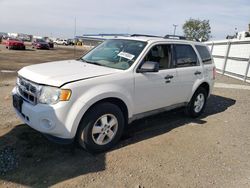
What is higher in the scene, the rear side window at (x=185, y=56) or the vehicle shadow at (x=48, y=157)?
the rear side window at (x=185, y=56)

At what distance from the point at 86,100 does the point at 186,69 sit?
2.67 metres

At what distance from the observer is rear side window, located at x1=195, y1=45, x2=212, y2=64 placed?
6.33 m

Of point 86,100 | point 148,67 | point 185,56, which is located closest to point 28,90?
point 86,100

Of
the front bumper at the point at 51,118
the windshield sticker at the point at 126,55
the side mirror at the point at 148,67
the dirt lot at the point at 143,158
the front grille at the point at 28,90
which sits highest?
the windshield sticker at the point at 126,55

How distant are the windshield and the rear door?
0.98 metres

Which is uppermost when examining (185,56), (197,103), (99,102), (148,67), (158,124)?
(185,56)

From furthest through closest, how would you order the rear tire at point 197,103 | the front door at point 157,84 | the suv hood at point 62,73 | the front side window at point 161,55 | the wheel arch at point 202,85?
the rear tire at point 197,103
the wheel arch at point 202,85
the front side window at point 161,55
the front door at point 157,84
the suv hood at point 62,73

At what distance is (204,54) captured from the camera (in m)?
6.51

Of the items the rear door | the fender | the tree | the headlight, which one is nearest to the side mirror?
the fender

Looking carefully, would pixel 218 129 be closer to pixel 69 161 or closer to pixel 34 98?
pixel 69 161

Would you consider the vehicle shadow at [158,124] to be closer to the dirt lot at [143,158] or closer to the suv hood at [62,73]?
the dirt lot at [143,158]

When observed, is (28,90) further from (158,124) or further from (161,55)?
(158,124)

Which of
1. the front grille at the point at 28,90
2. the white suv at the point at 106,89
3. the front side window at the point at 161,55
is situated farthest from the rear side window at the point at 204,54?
the front grille at the point at 28,90

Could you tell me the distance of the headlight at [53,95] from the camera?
12.0 feet
